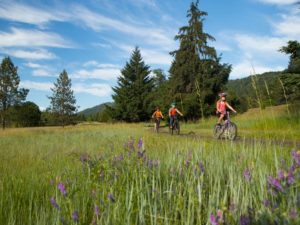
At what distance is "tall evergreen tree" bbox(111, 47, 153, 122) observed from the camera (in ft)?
161

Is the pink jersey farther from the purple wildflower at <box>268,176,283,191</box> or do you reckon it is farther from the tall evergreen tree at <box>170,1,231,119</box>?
the tall evergreen tree at <box>170,1,231,119</box>

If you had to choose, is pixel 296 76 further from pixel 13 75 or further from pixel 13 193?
pixel 13 75

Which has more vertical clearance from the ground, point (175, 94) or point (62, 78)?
point (62, 78)

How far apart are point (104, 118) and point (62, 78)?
3127 cm

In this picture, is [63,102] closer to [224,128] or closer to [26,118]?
[26,118]

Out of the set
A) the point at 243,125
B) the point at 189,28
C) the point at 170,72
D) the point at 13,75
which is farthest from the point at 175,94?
the point at 13,75

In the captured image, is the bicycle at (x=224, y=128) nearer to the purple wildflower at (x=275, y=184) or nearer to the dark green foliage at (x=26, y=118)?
the purple wildflower at (x=275, y=184)

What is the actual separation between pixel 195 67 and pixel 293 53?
61.9 ft

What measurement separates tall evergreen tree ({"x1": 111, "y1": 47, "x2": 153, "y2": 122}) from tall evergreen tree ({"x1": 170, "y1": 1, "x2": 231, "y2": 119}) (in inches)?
582

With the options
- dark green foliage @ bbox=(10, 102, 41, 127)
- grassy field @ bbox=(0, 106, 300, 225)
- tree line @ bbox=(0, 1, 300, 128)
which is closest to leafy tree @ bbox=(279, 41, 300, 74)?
tree line @ bbox=(0, 1, 300, 128)

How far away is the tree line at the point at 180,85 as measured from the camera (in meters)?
15.4

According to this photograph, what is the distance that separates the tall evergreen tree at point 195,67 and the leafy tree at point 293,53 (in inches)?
668

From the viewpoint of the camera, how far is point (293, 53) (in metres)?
15.3

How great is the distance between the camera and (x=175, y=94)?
114ft
